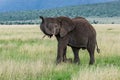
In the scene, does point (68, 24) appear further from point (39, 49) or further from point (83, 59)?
point (39, 49)

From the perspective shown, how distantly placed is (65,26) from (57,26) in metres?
0.32

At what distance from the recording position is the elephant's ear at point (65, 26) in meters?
11.5

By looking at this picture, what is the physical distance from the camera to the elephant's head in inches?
430

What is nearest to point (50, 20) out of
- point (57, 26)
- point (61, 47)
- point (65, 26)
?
point (57, 26)

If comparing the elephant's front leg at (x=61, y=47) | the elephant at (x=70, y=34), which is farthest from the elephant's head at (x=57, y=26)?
the elephant's front leg at (x=61, y=47)

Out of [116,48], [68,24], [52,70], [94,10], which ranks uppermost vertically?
[68,24]

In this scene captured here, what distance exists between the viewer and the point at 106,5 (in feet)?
563

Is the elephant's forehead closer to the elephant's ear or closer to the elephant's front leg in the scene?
the elephant's ear

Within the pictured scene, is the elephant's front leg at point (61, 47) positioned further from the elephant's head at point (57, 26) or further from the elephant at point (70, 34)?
the elephant's head at point (57, 26)

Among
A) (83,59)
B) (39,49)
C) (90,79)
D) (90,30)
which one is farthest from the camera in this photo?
(39,49)

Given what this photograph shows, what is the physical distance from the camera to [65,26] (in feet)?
38.3

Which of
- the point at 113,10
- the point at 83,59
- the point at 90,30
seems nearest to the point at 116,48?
the point at 83,59

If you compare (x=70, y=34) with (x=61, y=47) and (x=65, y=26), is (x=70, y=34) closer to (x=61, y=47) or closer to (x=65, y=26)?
(x=65, y=26)

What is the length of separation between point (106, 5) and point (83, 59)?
160 metres
